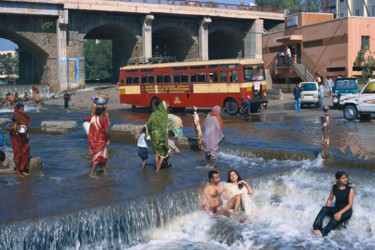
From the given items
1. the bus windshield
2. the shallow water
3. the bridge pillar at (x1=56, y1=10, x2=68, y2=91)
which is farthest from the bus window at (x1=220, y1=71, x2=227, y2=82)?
the bridge pillar at (x1=56, y1=10, x2=68, y2=91)

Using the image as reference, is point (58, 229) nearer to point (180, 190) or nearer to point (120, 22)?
point (180, 190)

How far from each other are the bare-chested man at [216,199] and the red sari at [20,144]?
3960mm

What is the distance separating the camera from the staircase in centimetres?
4012

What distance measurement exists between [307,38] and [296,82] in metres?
3.76

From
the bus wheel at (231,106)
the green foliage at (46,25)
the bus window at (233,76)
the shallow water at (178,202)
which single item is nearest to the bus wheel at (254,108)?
the bus wheel at (231,106)

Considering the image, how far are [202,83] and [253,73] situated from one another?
8.54ft

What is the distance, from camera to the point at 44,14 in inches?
1577

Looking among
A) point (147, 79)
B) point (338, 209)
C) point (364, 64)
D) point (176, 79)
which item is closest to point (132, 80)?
point (147, 79)

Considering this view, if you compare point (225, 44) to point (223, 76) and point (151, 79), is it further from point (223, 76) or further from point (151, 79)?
point (223, 76)

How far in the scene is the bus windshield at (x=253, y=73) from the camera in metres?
25.5

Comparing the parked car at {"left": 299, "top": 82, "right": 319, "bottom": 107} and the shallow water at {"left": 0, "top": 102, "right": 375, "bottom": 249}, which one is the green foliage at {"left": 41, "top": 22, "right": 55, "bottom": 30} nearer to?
the parked car at {"left": 299, "top": 82, "right": 319, "bottom": 107}

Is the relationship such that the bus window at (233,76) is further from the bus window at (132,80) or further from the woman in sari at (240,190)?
the woman in sari at (240,190)

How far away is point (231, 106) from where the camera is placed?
85.9ft

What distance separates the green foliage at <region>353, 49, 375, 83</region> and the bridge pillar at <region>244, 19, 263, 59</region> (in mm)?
15528
